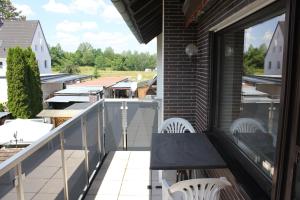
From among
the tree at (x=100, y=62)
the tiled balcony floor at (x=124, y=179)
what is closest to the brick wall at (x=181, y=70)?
the tiled balcony floor at (x=124, y=179)

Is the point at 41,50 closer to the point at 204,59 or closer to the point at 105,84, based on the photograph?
the point at 105,84

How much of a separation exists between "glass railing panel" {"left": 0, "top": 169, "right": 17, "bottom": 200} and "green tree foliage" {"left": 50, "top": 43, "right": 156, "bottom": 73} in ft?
137

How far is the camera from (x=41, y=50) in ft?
101

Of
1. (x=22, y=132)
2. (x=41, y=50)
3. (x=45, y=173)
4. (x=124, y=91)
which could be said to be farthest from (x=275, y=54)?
(x=41, y=50)

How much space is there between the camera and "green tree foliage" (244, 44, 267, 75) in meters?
2.07

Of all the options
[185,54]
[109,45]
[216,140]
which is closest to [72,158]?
[216,140]

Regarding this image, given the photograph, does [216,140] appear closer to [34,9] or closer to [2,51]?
[2,51]

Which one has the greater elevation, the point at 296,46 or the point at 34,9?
the point at 34,9

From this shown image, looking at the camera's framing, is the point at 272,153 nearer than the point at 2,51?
Yes

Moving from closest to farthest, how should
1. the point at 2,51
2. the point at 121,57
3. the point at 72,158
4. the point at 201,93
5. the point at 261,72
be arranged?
the point at 261,72
the point at 72,158
the point at 201,93
the point at 2,51
the point at 121,57

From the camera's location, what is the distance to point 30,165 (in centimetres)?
230

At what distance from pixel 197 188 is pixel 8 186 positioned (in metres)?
1.32

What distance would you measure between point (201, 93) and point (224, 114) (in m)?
0.83

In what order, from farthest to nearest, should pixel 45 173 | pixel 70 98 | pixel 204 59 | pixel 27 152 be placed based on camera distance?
pixel 70 98 < pixel 204 59 < pixel 45 173 < pixel 27 152
